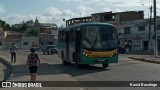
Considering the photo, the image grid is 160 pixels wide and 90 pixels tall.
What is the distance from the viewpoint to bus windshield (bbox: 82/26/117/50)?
2494 centimetres

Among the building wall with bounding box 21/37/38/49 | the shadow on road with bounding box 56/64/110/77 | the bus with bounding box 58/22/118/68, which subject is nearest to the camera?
the shadow on road with bounding box 56/64/110/77

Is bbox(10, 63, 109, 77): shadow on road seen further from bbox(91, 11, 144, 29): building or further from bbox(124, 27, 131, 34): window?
bbox(91, 11, 144, 29): building

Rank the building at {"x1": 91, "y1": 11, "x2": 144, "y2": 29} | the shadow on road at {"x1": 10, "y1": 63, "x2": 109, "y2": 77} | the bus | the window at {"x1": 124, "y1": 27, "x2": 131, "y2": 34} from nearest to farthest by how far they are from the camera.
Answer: the shadow on road at {"x1": 10, "y1": 63, "x2": 109, "y2": 77}, the bus, the window at {"x1": 124, "y1": 27, "x2": 131, "y2": 34}, the building at {"x1": 91, "y1": 11, "x2": 144, "y2": 29}

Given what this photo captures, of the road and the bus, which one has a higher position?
the bus

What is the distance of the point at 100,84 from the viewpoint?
16.4 meters

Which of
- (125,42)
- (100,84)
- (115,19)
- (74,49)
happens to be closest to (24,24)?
(115,19)

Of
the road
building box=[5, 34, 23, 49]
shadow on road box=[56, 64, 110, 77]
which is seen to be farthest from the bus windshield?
building box=[5, 34, 23, 49]

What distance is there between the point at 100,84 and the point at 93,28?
940cm

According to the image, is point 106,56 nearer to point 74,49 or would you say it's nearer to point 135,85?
point 74,49

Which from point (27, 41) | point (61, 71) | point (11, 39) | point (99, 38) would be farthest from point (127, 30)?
point (61, 71)

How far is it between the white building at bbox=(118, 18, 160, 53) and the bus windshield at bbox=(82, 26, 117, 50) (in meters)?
51.2

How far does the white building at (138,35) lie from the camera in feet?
256

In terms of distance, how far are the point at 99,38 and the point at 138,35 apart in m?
56.4

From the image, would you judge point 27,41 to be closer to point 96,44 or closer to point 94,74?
point 96,44
